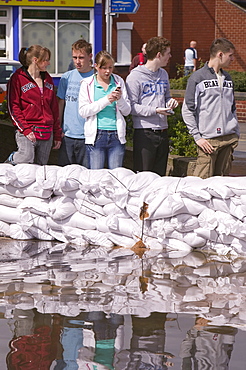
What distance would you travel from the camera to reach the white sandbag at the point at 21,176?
24.5ft

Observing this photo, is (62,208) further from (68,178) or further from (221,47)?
(221,47)

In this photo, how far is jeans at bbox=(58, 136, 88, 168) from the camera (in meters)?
8.16

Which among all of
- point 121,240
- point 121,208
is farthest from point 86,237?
point 121,208

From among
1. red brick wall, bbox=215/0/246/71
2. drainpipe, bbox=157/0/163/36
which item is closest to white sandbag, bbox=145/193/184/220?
drainpipe, bbox=157/0/163/36

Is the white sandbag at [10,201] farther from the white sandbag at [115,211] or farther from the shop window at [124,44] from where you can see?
the shop window at [124,44]

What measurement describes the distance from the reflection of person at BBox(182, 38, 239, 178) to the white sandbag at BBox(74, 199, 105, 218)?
1.18m

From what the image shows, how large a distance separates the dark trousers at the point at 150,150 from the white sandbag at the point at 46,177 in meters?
0.98

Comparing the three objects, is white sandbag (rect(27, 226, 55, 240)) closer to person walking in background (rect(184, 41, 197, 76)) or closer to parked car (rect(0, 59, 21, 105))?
parked car (rect(0, 59, 21, 105))

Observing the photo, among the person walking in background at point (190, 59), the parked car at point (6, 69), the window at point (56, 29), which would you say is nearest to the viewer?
the parked car at point (6, 69)

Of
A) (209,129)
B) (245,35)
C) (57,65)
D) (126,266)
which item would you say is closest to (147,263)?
(126,266)

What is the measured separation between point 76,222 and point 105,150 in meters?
0.84

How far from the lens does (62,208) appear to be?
7359 mm

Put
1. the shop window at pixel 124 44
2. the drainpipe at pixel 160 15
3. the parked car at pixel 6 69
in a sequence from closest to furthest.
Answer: the parked car at pixel 6 69
the shop window at pixel 124 44
the drainpipe at pixel 160 15

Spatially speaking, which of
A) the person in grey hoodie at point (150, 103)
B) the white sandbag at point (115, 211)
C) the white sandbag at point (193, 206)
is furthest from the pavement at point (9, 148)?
the white sandbag at point (193, 206)
